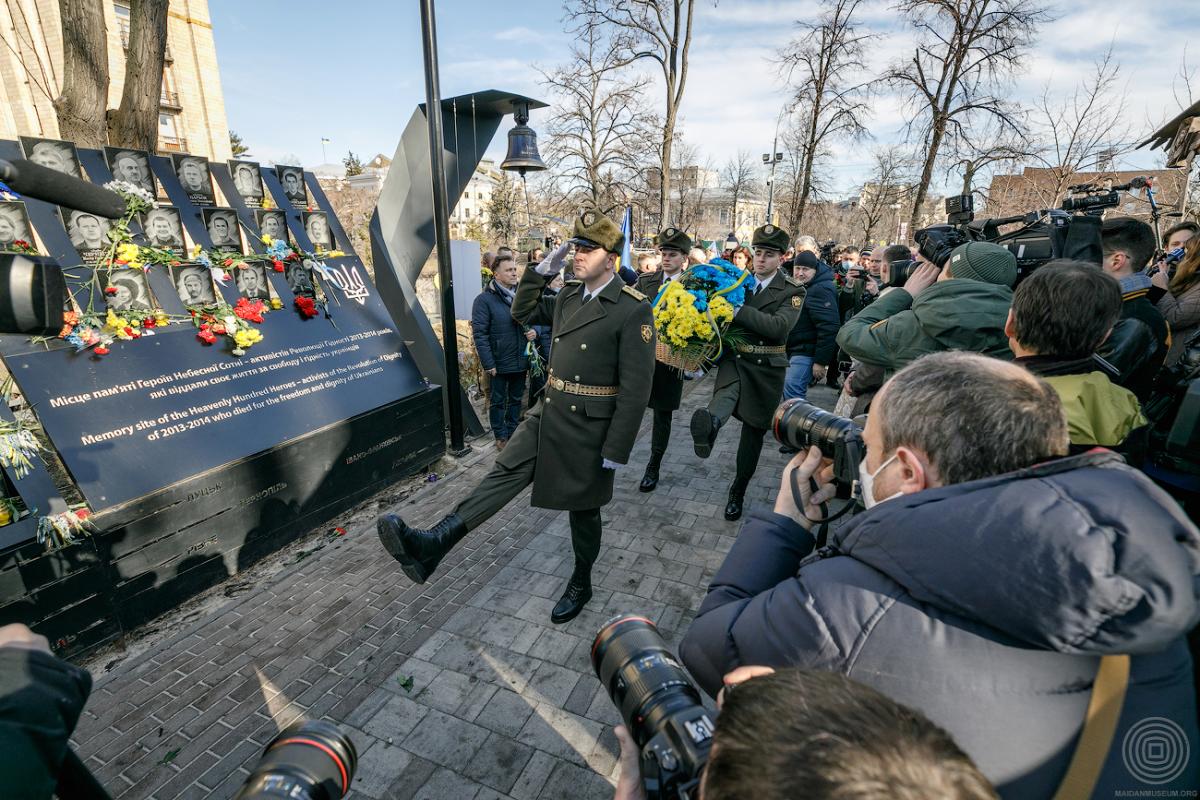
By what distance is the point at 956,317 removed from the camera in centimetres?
243

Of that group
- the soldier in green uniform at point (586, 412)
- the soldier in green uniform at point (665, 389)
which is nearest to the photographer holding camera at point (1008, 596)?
the soldier in green uniform at point (586, 412)

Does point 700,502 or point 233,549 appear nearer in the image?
point 233,549

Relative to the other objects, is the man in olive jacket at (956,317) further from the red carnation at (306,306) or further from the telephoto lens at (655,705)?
the red carnation at (306,306)

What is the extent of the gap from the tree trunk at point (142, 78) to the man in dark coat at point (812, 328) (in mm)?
5865

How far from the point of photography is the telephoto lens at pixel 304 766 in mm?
989

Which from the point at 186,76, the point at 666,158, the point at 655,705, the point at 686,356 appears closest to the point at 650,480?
the point at 686,356

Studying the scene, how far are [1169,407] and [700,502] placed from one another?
293 centimetres

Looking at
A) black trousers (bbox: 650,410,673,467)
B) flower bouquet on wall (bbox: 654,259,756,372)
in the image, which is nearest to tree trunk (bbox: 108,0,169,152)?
flower bouquet on wall (bbox: 654,259,756,372)

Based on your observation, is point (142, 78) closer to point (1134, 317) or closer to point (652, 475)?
point (652, 475)

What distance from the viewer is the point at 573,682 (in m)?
2.75

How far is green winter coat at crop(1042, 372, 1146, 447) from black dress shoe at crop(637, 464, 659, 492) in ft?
10.9

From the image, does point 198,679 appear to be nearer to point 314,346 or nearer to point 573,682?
point 573,682

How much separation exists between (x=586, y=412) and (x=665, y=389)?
179 cm

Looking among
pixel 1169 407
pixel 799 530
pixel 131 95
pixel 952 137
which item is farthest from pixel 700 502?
pixel 952 137
